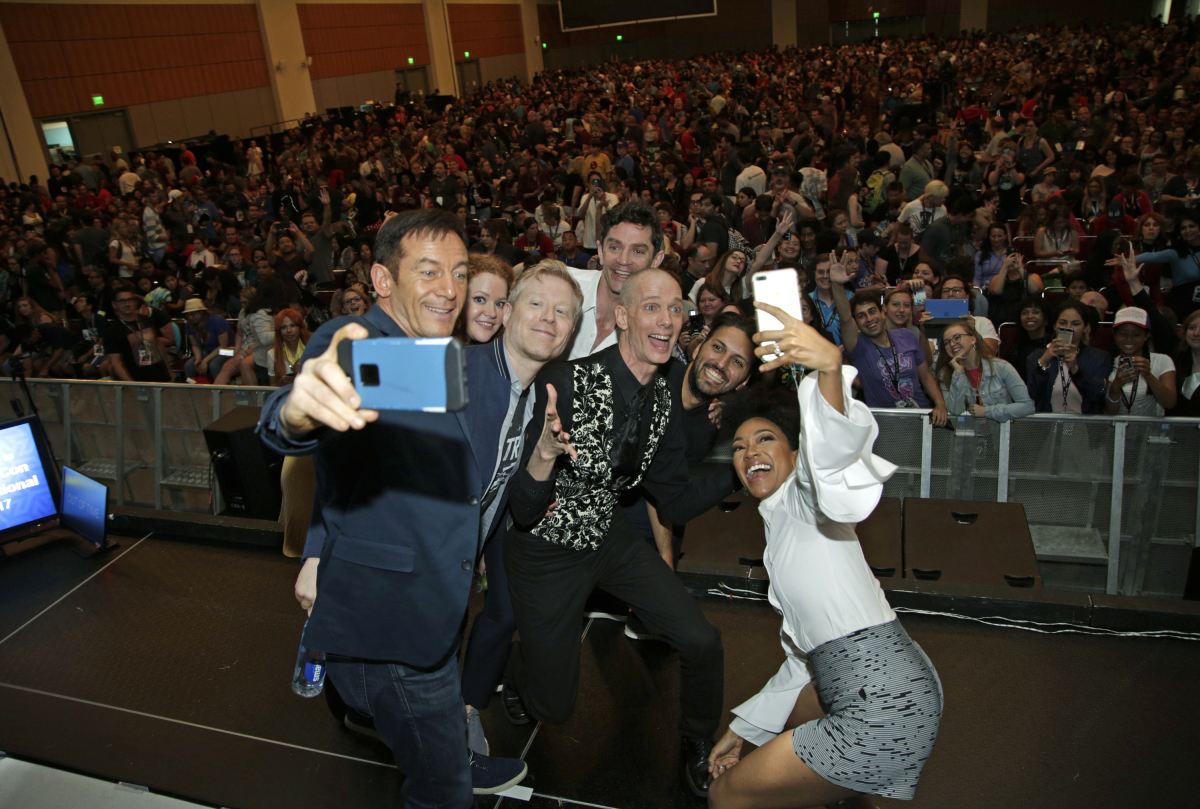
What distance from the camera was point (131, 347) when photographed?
21.9 ft

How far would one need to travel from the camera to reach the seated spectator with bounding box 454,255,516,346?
306cm

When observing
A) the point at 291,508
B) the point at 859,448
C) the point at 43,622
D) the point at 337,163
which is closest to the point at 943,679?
the point at 859,448

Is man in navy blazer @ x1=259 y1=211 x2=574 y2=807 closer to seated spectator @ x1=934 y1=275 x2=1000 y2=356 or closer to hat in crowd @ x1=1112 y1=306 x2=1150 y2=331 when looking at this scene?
seated spectator @ x1=934 y1=275 x2=1000 y2=356

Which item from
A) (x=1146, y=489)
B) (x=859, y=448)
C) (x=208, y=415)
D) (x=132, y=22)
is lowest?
(x=1146, y=489)

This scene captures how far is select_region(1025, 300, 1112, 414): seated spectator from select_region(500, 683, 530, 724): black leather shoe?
3288 millimetres

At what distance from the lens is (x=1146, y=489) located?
3699 mm

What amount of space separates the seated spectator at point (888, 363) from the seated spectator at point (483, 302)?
235 cm

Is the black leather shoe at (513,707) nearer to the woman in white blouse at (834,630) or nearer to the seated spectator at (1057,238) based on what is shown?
the woman in white blouse at (834,630)

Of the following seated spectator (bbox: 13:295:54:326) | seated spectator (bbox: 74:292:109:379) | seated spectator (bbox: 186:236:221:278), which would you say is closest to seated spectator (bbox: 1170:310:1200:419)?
seated spectator (bbox: 74:292:109:379)

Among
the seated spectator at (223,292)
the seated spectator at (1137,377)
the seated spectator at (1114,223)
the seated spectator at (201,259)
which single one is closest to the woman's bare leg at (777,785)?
the seated spectator at (1137,377)

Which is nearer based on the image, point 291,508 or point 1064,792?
point 1064,792

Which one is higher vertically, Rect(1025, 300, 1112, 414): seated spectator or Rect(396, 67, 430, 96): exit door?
Rect(396, 67, 430, 96): exit door

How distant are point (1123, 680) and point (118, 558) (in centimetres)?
491

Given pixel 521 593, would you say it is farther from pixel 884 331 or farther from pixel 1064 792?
pixel 884 331
